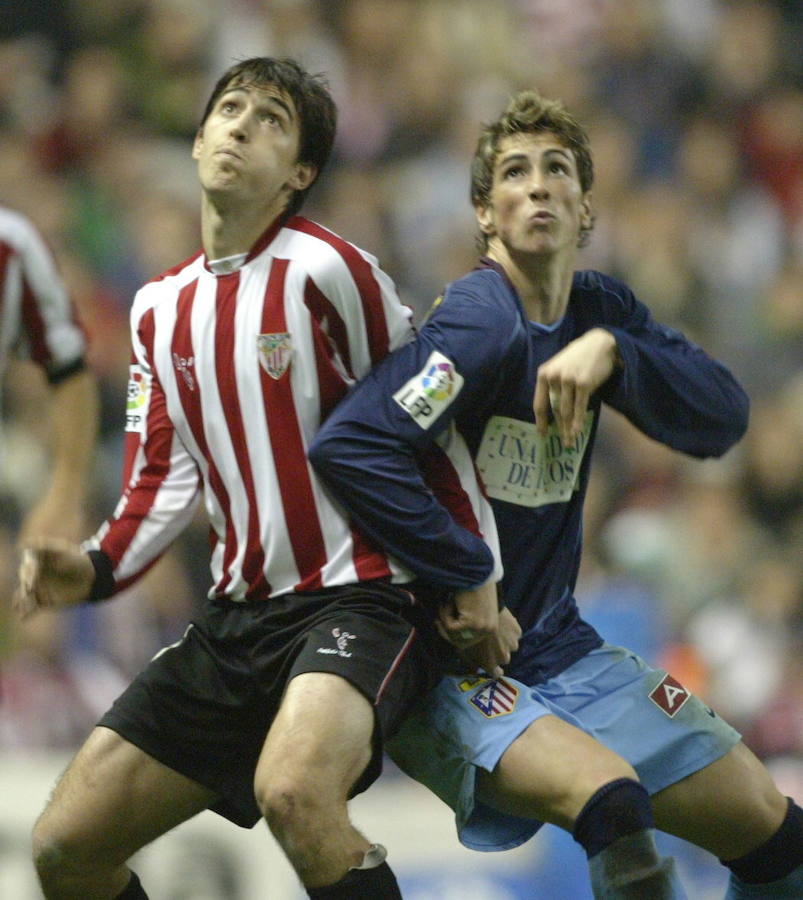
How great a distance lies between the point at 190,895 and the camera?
5.16 m

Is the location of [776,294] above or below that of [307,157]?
below

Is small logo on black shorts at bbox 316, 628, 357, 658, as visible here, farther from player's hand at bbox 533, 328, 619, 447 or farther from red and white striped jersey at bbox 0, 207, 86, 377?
red and white striped jersey at bbox 0, 207, 86, 377

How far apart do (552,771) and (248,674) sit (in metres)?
0.63

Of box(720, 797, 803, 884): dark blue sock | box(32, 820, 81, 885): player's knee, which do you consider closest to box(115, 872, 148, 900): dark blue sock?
box(32, 820, 81, 885): player's knee

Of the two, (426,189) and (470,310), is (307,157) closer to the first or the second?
(470,310)

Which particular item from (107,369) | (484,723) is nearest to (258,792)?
(484,723)

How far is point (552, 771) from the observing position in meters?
2.89

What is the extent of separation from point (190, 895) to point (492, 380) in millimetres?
2812

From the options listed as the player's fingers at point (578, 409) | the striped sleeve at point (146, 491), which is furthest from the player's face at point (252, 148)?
the player's fingers at point (578, 409)

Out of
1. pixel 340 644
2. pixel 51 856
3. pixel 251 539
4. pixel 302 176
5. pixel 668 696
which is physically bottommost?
pixel 51 856

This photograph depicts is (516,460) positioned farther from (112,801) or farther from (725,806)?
(112,801)

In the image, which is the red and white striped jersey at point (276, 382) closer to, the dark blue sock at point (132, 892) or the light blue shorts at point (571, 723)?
the light blue shorts at point (571, 723)

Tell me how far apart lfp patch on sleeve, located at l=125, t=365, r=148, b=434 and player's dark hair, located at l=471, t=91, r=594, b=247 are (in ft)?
2.81

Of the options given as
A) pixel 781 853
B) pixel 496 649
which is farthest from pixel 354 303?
pixel 781 853
